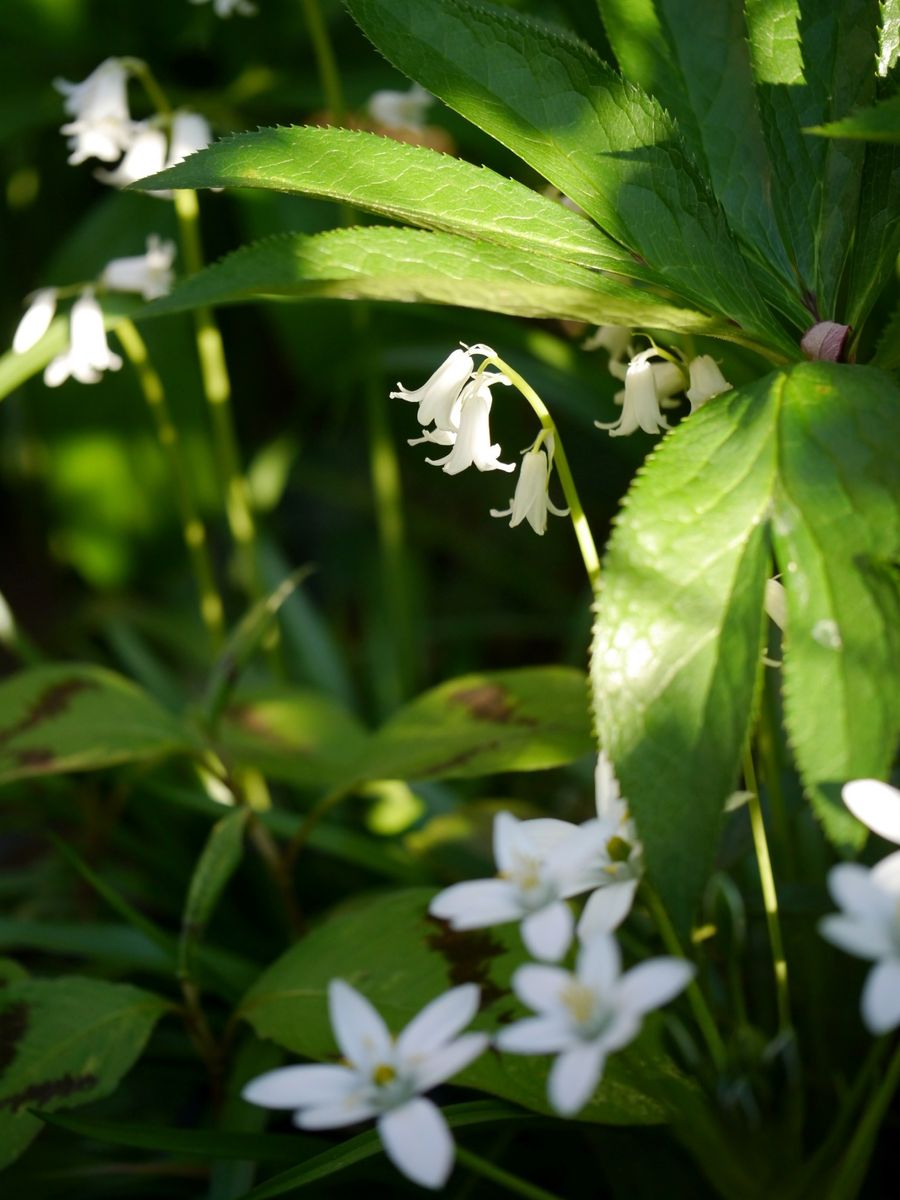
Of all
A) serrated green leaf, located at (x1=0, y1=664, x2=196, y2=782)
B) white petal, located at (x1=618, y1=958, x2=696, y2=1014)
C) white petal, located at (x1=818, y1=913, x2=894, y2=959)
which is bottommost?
serrated green leaf, located at (x1=0, y1=664, x2=196, y2=782)

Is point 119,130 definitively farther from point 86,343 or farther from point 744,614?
point 744,614

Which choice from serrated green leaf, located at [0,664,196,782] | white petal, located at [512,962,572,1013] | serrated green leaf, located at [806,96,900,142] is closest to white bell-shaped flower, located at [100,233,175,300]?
serrated green leaf, located at [0,664,196,782]

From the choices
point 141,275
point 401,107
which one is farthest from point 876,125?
point 401,107

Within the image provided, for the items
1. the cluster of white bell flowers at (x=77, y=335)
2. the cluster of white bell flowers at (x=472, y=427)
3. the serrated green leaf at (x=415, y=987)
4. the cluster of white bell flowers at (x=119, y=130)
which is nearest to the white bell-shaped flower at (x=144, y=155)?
the cluster of white bell flowers at (x=119, y=130)

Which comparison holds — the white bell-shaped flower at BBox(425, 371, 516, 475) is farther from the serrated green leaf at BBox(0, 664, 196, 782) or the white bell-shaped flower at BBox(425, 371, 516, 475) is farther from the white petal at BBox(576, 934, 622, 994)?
the serrated green leaf at BBox(0, 664, 196, 782)

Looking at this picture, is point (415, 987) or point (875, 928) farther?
point (415, 987)

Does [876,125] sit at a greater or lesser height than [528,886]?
greater
